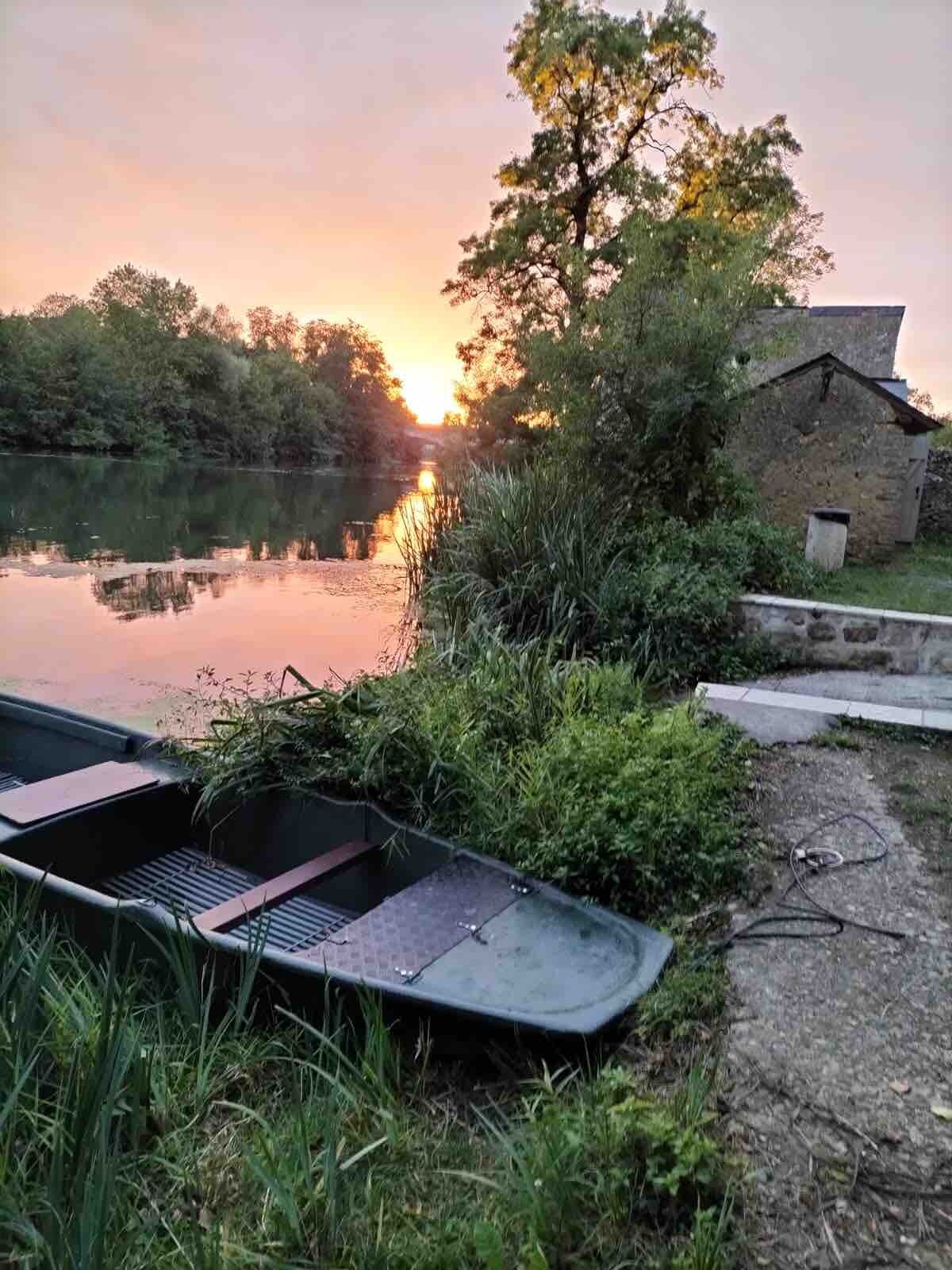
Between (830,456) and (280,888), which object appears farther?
(830,456)

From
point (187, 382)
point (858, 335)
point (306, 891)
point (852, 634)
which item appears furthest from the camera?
point (187, 382)

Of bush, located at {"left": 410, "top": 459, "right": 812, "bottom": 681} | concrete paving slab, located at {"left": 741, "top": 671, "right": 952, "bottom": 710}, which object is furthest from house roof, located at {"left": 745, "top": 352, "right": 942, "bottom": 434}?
concrete paving slab, located at {"left": 741, "top": 671, "right": 952, "bottom": 710}

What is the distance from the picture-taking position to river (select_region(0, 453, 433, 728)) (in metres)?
6.99

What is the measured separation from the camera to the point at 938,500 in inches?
552

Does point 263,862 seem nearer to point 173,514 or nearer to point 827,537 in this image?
point 827,537

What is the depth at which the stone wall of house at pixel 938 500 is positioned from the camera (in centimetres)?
1391

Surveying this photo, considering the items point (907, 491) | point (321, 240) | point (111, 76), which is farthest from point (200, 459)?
point (907, 491)

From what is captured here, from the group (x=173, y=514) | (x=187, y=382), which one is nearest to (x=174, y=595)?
(x=173, y=514)

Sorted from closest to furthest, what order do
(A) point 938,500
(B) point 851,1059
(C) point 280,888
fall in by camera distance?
(B) point 851,1059 < (C) point 280,888 < (A) point 938,500

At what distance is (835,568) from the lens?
9.03 meters

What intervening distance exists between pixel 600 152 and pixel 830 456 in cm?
1147

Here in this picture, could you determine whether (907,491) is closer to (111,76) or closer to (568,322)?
(568,322)

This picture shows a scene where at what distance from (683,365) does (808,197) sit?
43.9 ft

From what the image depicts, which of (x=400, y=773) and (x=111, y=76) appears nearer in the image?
(x=400, y=773)
